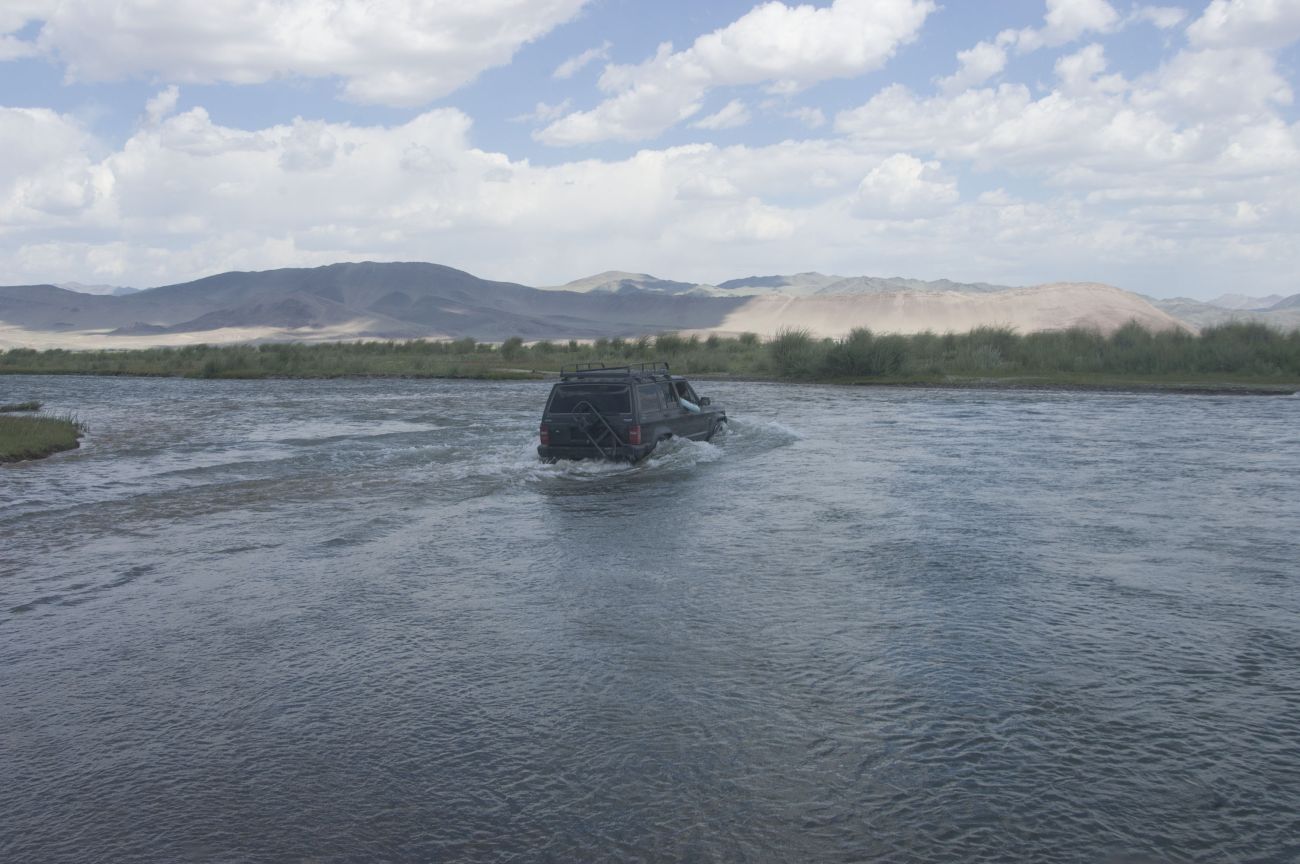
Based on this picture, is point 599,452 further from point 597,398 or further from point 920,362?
point 920,362

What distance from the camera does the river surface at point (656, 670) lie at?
5.16 m

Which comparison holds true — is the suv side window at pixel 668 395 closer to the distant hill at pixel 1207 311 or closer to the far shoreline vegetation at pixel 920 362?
the far shoreline vegetation at pixel 920 362

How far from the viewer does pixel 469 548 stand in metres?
11.6

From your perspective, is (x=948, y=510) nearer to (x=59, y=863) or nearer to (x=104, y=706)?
(x=104, y=706)

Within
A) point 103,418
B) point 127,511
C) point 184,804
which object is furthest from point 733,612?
point 103,418

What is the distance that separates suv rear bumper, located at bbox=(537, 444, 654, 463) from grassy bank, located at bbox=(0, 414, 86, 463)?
10434 millimetres

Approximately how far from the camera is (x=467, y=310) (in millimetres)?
163125

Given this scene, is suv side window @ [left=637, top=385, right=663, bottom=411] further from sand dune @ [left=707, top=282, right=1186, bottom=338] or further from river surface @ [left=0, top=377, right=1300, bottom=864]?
sand dune @ [left=707, top=282, right=1186, bottom=338]

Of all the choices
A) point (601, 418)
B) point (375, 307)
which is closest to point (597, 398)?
point (601, 418)

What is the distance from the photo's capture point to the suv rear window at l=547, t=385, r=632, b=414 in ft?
53.7

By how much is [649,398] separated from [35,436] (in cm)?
1340

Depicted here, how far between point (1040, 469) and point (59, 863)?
15437mm

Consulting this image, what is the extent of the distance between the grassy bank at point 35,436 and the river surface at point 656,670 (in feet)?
14.8

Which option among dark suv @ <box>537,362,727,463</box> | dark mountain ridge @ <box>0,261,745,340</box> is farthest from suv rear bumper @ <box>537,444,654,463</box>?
dark mountain ridge @ <box>0,261,745,340</box>
